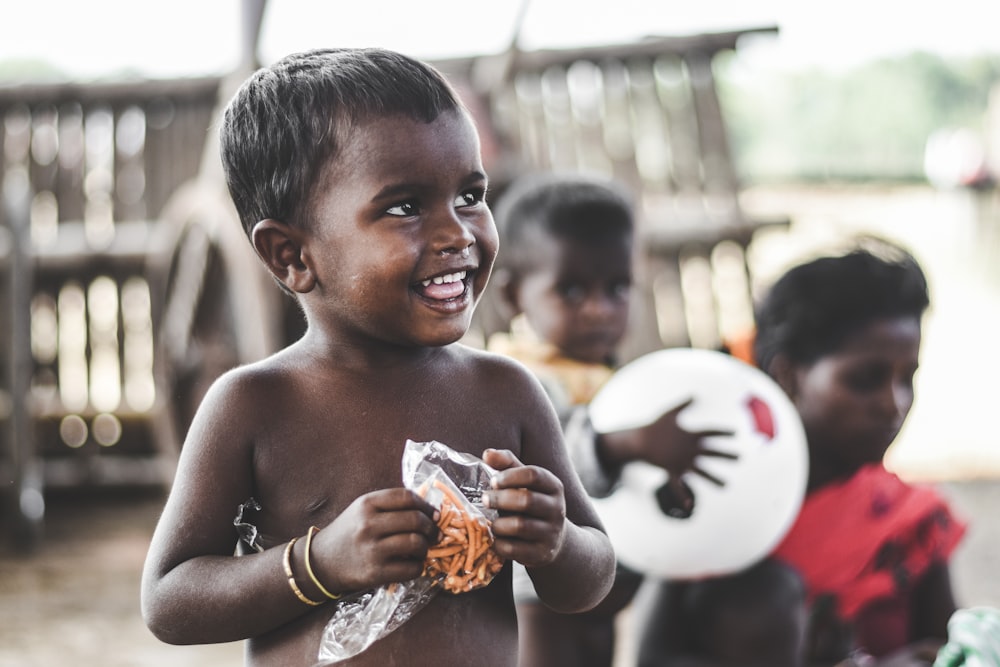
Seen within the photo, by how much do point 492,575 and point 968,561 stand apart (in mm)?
2612

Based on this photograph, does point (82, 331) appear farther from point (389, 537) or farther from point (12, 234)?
point (389, 537)

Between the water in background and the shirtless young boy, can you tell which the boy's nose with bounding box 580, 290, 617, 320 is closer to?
the water in background

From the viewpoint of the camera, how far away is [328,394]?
1136 mm

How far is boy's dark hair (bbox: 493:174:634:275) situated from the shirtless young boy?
925mm

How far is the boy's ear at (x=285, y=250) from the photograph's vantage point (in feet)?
3.72

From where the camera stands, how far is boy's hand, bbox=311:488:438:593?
98cm

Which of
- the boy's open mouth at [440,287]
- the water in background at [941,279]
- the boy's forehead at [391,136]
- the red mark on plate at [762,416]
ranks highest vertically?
the boy's forehead at [391,136]

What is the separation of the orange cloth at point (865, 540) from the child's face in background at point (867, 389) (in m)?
0.08

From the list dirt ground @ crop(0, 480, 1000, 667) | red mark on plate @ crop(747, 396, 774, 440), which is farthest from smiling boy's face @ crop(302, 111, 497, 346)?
dirt ground @ crop(0, 480, 1000, 667)

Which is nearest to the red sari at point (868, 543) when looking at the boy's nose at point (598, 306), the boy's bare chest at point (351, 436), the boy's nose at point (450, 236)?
the boy's nose at point (598, 306)

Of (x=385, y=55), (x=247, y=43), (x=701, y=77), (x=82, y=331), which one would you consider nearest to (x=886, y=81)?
(x=701, y=77)

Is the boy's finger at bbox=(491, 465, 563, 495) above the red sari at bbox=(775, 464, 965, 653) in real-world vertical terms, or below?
above

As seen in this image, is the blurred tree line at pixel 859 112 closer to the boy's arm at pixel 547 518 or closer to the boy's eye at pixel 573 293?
the boy's eye at pixel 573 293

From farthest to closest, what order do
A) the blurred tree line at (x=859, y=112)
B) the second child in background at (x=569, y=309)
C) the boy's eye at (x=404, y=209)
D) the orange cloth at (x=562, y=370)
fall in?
the blurred tree line at (x=859, y=112) < the orange cloth at (x=562, y=370) < the second child in background at (x=569, y=309) < the boy's eye at (x=404, y=209)
